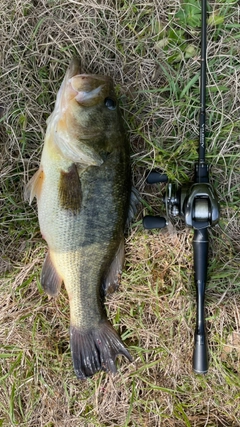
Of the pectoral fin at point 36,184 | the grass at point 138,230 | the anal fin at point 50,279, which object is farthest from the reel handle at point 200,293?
the pectoral fin at point 36,184

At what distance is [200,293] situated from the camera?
232cm

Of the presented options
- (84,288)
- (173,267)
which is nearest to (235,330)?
(173,267)

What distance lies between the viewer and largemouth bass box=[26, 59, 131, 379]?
2.02 meters

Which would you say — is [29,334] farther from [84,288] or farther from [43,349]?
[84,288]

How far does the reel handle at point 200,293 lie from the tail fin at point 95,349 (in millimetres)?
437

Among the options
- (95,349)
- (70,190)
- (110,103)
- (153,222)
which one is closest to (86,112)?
(110,103)

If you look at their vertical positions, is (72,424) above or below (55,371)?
below

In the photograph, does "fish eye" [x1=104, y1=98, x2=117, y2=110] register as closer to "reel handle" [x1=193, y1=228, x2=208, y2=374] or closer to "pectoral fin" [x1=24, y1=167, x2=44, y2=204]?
"pectoral fin" [x1=24, y1=167, x2=44, y2=204]

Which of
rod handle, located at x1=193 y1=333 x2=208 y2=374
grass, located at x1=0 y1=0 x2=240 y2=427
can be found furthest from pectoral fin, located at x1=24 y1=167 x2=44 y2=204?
rod handle, located at x1=193 y1=333 x2=208 y2=374

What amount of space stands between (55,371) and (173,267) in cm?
108

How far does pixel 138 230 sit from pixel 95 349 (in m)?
0.81

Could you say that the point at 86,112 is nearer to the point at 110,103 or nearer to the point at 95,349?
the point at 110,103

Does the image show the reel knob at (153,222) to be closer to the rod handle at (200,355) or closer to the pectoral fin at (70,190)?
the pectoral fin at (70,190)

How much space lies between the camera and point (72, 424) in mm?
2562
